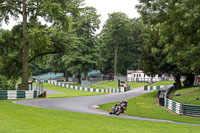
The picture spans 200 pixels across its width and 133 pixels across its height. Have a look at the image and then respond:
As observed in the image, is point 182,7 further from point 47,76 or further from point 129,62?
point 47,76

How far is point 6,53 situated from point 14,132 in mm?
21536

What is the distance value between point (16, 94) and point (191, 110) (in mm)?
15385

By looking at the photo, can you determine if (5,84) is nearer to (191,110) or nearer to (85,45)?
(191,110)

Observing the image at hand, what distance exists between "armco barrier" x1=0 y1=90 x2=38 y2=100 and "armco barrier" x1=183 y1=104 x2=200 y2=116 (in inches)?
569

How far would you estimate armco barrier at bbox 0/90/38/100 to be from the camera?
23.9 m

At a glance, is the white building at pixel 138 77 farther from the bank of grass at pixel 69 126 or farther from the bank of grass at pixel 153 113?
the bank of grass at pixel 69 126

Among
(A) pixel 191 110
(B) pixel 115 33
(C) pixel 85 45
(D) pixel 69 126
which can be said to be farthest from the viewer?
(B) pixel 115 33

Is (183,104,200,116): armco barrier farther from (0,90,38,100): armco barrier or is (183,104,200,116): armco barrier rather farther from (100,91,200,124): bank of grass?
(0,90,38,100): armco barrier

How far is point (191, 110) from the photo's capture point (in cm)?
2069

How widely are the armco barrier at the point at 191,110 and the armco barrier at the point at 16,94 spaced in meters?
14.4

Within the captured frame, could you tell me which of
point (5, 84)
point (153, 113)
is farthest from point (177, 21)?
point (5, 84)

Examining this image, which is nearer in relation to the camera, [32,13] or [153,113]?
[153,113]

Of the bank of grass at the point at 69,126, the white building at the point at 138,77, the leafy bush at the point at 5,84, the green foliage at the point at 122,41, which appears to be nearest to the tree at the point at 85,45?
the white building at the point at 138,77

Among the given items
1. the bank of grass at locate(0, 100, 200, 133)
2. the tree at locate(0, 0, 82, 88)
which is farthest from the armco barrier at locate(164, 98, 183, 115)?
the tree at locate(0, 0, 82, 88)
